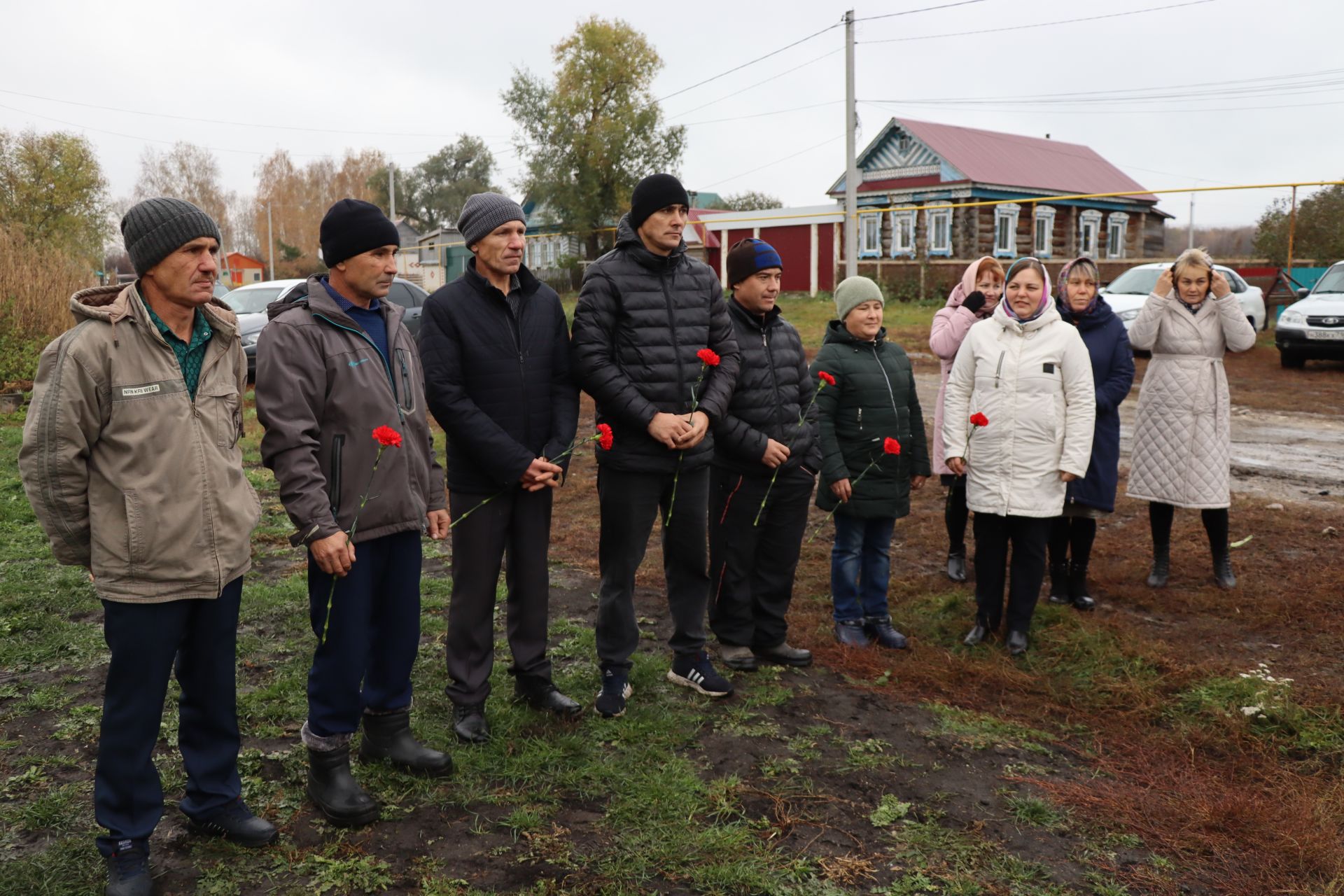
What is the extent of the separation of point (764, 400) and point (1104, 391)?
2.09 metres

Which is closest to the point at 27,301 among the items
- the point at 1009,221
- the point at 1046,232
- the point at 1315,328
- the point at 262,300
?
the point at 262,300

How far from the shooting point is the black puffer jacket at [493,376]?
12.0 feet

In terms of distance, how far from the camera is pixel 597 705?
404 centimetres

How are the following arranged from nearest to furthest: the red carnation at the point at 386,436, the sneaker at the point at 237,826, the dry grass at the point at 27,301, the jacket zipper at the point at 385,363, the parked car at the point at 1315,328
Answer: the sneaker at the point at 237,826 → the red carnation at the point at 386,436 → the jacket zipper at the point at 385,363 → the dry grass at the point at 27,301 → the parked car at the point at 1315,328

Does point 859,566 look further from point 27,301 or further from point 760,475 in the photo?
point 27,301

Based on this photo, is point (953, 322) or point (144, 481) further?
point (953, 322)

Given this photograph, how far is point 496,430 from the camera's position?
3670 mm

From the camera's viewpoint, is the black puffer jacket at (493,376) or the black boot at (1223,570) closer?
the black puffer jacket at (493,376)

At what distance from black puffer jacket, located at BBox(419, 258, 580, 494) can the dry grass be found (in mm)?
11763

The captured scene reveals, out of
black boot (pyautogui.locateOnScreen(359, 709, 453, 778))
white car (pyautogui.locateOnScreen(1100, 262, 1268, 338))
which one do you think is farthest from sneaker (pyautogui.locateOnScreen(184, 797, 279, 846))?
white car (pyautogui.locateOnScreen(1100, 262, 1268, 338))

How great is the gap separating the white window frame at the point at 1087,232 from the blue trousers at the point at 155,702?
34047mm

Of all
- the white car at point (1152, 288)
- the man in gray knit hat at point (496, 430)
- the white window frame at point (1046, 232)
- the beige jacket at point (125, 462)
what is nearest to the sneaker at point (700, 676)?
the man in gray knit hat at point (496, 430)

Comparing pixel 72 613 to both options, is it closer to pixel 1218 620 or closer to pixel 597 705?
pixel 597 705

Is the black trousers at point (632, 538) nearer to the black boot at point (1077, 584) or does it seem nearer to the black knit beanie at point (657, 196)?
the black knit beanie at point (657, 196)
